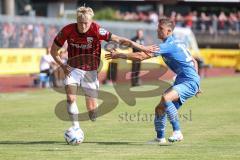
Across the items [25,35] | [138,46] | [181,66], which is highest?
[138,46]

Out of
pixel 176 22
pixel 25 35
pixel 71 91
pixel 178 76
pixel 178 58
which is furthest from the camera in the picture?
pixel 176 22

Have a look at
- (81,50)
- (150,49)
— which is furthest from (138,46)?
(81,50)

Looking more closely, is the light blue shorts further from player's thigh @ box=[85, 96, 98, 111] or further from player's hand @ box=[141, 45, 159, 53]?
player's thigh @ box=[85, 96, 98, 111]

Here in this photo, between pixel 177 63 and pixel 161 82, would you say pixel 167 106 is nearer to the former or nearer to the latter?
pixel 177 63

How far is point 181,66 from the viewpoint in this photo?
12.1 metres

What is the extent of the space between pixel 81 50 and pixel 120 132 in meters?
2.34

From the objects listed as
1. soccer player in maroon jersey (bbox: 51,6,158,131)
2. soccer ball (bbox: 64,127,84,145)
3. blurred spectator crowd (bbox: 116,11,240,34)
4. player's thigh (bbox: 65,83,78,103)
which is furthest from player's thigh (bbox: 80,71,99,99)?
blurred spectator crowd (bbox: 116,11,240,34)

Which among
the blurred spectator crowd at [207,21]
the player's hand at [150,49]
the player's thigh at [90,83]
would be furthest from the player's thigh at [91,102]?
the blurred spectator crowd at [207,21]

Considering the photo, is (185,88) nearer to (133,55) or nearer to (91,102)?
(133,55)

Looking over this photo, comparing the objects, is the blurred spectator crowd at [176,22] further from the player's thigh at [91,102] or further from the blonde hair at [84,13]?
the blonde hair at [84,13]

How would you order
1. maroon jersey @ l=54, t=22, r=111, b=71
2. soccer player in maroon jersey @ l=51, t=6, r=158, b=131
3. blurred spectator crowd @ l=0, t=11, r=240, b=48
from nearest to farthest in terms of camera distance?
1. soccer player in maroon jersey @ l=51, t=6, r=158, b=131
2. maroon jersey @ l=54, t=22, r=111, b=71
3. blurred spectator crowd @ l=0, t=11, r=240, b=48

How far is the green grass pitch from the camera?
35.6 feet

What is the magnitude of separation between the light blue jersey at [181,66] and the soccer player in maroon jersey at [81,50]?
0.61 metres

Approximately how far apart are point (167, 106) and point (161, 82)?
12128mm
